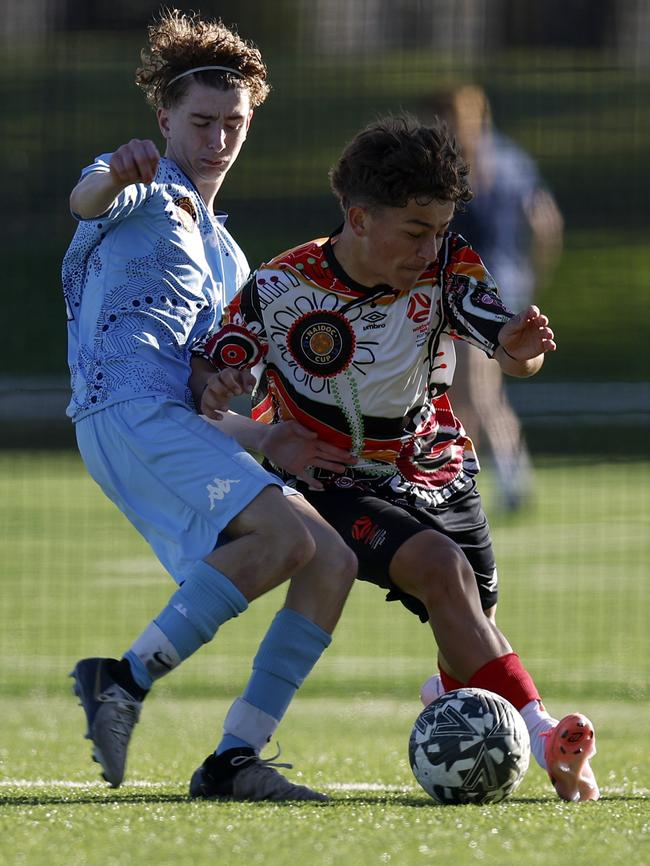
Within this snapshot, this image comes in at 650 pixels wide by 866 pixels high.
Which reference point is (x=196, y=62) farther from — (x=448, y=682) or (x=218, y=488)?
(x=448, y=682)

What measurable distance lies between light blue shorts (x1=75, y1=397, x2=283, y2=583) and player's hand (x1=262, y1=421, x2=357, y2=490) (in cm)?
13

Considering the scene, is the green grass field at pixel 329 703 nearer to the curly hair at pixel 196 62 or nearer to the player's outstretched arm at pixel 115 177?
the player's outstretched arm at pixel 115 177

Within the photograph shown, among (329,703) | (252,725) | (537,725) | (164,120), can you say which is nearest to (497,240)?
(329,703)

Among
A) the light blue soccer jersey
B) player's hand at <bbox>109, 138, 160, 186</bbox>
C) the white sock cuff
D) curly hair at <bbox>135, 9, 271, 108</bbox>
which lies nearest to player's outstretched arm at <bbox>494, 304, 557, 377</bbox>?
the light blue soccer jersey

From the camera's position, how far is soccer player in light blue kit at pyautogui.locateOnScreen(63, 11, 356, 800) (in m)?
4.28

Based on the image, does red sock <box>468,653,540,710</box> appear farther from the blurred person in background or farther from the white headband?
the blurred person in background

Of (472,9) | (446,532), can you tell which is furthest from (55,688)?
(472,9)

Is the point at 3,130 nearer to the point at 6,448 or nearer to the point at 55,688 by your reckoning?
the point at 6,448

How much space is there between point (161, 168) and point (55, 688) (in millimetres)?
3012

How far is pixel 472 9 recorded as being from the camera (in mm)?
29703

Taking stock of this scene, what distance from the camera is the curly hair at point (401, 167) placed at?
4508 mm

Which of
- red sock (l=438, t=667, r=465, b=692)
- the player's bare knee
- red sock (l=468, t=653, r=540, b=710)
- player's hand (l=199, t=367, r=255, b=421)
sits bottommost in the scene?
red sock (l=438, t=667, r=465, b=692)

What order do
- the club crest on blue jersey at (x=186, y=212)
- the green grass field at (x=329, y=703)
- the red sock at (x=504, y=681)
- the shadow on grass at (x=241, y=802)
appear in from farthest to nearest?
the club crest on blue jersey at (x=186, y=212) < the red sock at (x=504, y=681) < the shadow on grass at (x=241, y=802) < the green grass field at (x=329, y=703)

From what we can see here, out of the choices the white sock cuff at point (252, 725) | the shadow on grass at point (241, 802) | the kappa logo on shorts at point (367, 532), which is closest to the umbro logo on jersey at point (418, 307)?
the kappa logo on shorts at point (367, 532)
